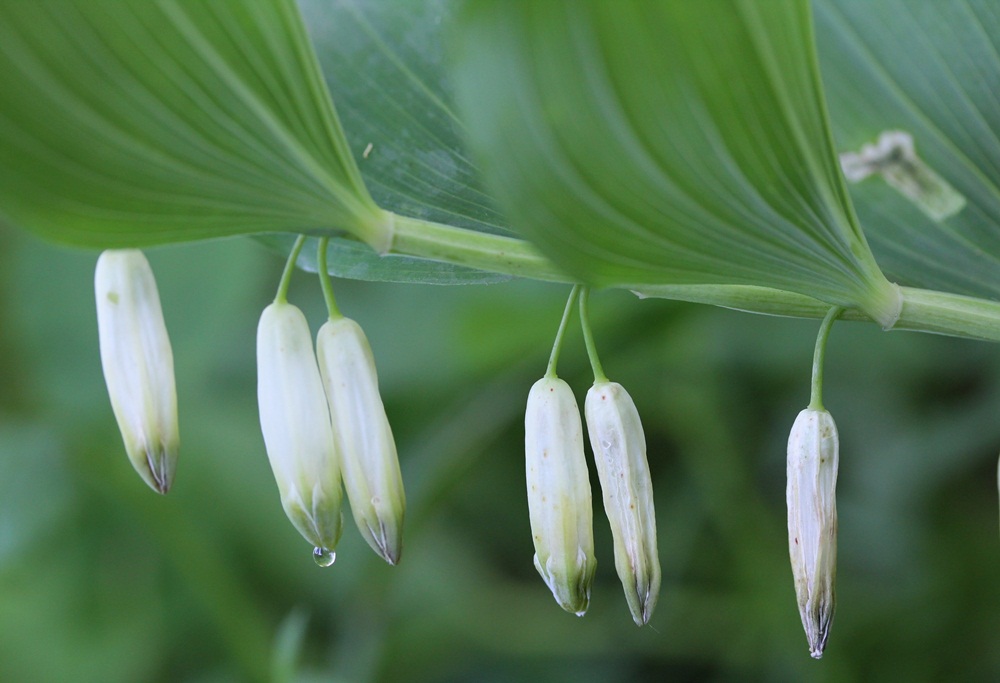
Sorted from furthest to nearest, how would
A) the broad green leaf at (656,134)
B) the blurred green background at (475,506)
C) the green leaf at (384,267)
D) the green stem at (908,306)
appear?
the blurred green background at (475,506), the green leaf at (384,267), the green stem at (908,306), the broad green leaf at (656,134)

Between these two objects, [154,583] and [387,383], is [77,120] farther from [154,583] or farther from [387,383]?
[154,583]

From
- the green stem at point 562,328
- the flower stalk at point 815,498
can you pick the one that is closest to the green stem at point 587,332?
the green stem at point 562,328

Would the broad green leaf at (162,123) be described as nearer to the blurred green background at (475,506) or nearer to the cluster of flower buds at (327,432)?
the cluster of flower buds at (327,432)

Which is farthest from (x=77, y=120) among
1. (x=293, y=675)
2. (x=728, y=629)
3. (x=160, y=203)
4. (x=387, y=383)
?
(x=728, y=629)

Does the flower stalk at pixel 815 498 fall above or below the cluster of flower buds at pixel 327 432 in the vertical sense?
below

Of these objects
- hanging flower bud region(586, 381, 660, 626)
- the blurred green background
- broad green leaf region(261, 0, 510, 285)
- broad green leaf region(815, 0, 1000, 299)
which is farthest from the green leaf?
the blurred green background

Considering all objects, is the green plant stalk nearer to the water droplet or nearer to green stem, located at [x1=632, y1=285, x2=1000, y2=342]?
green stem, located at [x1=632, y1=285, x2=1000, y2=342]
